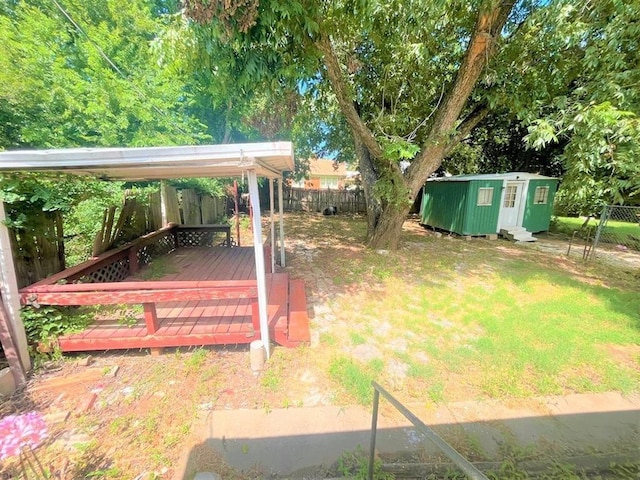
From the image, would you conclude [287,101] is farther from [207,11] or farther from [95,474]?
[95,474]

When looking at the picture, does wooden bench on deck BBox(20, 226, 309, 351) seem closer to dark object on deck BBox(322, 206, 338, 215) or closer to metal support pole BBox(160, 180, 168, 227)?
metal support pole BBox(160, 180, 168, 227)

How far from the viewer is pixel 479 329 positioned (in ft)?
12.8

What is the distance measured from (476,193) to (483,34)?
5.86 meters

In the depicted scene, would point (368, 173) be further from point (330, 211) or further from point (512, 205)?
point (330, 211)

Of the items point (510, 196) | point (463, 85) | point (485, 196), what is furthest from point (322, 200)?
point (463, 85)

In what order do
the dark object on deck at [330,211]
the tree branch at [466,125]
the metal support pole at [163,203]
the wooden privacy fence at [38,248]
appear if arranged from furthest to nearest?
the dark object on deck at [330,211] < the tree branch at [466,125] < the metal support pole at [163,203] < the wooden privacy fence at [38,248]

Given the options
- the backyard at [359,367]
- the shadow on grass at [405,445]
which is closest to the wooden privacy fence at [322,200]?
the backyard at [359,367]

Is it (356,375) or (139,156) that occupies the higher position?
(139,156)

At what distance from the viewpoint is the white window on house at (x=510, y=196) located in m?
10.2

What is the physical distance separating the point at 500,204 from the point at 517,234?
49.7 inches

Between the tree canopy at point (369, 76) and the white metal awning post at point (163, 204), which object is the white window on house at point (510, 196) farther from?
the white metal awning post at point (163, 204)

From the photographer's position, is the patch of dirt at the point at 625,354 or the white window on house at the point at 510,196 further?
the white window on house at the point at 510,196

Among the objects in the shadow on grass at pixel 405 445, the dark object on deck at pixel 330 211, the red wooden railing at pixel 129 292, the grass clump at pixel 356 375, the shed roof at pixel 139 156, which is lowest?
the shadow on grass at pixel 405 445

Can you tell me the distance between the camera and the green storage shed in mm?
9891
